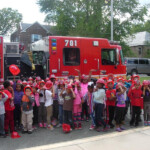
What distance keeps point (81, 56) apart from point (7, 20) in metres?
58.0

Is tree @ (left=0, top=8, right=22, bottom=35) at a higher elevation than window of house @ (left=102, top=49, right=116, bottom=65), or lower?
higher

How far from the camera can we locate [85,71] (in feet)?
28.6

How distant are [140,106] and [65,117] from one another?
7.11 ft

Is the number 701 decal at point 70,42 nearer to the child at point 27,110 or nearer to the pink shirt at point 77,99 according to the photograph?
the pink shirt at point 77,99

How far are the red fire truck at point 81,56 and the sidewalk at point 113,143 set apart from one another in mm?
3840

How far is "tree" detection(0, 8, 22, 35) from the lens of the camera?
60531 mm

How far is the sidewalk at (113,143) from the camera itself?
4445 mm

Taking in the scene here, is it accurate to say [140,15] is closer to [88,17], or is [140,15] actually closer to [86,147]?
[88,17]

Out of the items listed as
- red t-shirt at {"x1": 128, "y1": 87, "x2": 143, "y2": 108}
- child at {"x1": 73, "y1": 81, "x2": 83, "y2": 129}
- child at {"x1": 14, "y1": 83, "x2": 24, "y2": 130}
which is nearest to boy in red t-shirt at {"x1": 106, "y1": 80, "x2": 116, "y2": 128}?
red t-shirt at {"x1": 128, "y1": 87, "x2": 143, "y2": 108}

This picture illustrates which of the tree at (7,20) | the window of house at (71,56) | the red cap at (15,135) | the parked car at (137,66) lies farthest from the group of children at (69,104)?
the tree at (7,20)

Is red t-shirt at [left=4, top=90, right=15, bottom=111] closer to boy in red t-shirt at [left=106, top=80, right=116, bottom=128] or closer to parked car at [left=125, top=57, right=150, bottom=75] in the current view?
boy in red t-shirt at [left=106, top=80, right=116, bottom=128]

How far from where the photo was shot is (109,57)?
30.3ft

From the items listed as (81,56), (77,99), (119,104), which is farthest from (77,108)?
(81,56)

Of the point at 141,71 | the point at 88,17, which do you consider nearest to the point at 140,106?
the point at 141,71
